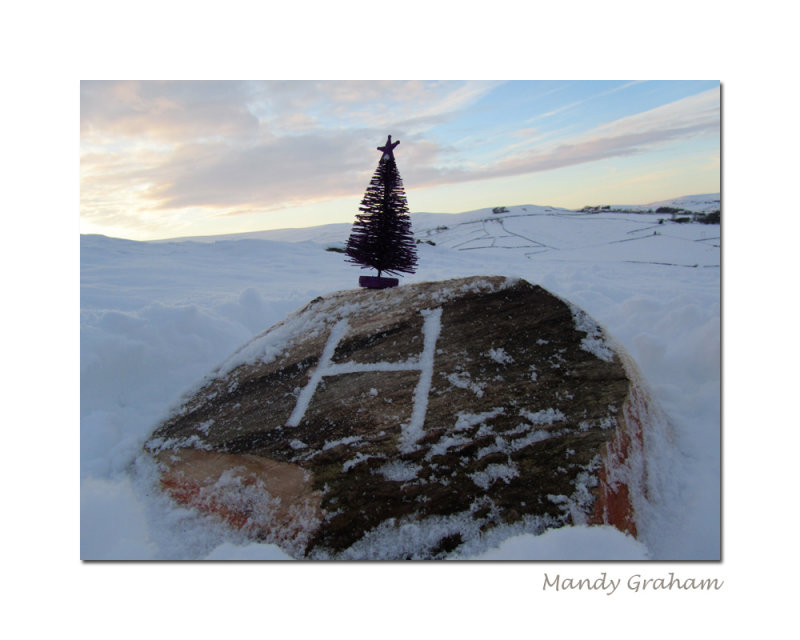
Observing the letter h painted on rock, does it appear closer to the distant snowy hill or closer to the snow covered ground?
the snow covered ground

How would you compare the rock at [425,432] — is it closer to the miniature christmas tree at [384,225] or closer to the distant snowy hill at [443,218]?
the miniature christmas tree at [384,225]

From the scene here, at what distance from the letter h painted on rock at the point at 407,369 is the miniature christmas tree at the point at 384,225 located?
0.55m

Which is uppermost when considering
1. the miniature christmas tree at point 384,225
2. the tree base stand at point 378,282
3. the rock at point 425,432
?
the miniature christmas tree at point 384,225

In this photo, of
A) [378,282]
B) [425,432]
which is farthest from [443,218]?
[425,432]

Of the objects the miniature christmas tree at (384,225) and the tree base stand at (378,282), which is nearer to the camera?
the miniature christmas tree at (384,225)

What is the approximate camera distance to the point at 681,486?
2.49 metres

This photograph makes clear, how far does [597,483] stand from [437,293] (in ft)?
4.84

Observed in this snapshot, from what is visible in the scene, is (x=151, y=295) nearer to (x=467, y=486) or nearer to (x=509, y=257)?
(x=467, y=486)

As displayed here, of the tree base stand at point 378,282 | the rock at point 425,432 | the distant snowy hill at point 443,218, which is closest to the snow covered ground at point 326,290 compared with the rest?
the distant snowy hill at point 443,218

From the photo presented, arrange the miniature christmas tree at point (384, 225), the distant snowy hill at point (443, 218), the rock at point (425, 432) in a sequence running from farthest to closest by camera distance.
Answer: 1. the distant snowy hill at point (443, 218)
2. the miniature christmas tree at point (384, 225)
3. the rock at point (425, 432)

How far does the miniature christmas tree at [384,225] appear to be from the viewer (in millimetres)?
3307

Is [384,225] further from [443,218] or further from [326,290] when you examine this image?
[443,218]
